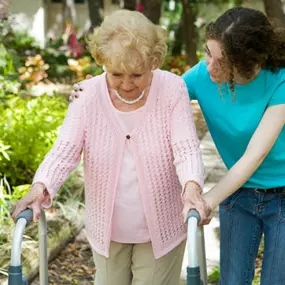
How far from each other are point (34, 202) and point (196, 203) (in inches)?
22.8

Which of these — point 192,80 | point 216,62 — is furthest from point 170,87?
point 192,80

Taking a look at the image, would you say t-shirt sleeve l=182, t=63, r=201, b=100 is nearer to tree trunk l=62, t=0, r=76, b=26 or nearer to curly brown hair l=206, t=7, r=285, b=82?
curly brown hair l=206, t=7, r=285, b=82

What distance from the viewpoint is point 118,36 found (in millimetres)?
2617

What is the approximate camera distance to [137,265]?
3047 millimetres

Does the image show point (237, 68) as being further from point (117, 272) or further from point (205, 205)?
point (117, 272)

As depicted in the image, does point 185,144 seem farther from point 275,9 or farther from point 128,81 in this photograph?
point 275,9

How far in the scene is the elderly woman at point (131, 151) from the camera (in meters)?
2.64

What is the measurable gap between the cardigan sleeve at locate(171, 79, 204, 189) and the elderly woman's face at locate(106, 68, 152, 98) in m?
0.17

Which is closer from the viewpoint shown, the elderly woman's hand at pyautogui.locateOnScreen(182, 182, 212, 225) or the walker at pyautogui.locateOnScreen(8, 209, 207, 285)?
the walker at pyautogui.locateOnScreen(8, 209, 207, 285)

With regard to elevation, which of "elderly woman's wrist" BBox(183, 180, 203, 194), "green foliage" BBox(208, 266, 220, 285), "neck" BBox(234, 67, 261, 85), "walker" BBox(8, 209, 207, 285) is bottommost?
"green foliage" BBox(208, 266, 220, 285)

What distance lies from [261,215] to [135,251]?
562mm

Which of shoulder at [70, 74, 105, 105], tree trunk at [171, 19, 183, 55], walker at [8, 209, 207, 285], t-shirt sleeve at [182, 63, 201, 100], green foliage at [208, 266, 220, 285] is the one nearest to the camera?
walker at [8, 209, 207, 285]

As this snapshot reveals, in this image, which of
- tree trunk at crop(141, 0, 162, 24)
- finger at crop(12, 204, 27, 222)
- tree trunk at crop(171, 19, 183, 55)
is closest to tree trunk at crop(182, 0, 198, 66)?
tree trunk at crop(141, 0, 162, 24)

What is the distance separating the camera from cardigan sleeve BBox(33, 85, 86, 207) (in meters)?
2.74
